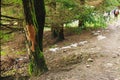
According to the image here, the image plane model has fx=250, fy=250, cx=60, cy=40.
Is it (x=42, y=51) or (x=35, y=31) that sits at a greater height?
(x=35, y=31)

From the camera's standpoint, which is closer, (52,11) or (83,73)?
(83,73)

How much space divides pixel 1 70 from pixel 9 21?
79.1 inches

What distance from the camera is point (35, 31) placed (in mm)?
7914

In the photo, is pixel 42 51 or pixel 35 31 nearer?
pixel 35 31

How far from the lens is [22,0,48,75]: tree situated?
25.1 ft

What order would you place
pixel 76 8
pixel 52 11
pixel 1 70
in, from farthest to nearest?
pixel 76 8, pixel 52 11, pixel 1 70

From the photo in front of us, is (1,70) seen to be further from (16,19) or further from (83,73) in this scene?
(83,73)

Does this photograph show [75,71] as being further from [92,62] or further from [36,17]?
[36,17]

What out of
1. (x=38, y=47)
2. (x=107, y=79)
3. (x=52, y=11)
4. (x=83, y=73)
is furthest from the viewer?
(x=52, y=11)

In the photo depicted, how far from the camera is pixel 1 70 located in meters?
9.96

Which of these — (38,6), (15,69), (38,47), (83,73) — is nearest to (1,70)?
(15,69)

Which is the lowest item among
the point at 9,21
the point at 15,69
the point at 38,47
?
the point at 15,69

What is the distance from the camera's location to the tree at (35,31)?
766cm

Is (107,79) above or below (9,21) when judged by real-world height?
below
